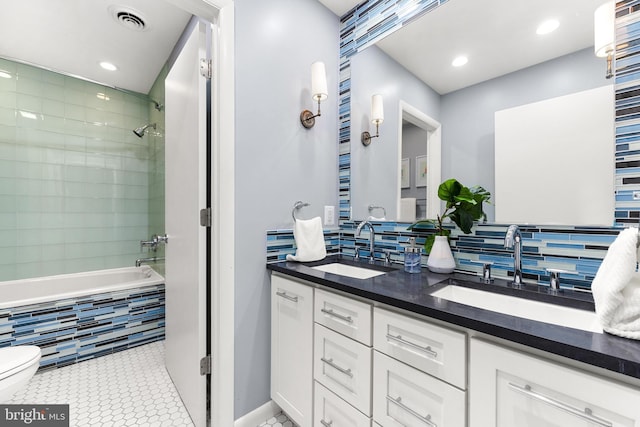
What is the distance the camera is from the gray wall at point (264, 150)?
1.38m

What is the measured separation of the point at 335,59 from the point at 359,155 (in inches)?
26.1

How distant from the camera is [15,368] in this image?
1304mm

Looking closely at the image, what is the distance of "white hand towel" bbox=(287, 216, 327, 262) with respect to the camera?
1.51m

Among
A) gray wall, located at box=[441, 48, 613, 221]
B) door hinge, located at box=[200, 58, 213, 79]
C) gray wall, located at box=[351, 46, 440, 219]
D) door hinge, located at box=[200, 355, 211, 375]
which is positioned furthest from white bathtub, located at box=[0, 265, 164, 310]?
gray wall, located at box=[441, 48, 613, 221]

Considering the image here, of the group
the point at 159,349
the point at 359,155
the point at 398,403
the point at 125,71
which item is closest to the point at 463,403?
the point at 398,403

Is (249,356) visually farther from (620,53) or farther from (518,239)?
(620,53)

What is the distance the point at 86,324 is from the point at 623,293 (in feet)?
9.69

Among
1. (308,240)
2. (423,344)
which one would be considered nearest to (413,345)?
(423,344)

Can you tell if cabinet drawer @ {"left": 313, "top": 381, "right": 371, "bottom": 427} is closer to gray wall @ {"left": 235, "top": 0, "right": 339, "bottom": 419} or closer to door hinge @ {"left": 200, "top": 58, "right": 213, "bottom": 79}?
gray wall @ {"left": 235, "top": 0, "right": 339, "bottom": 419}

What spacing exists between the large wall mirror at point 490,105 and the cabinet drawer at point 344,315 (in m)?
0.64

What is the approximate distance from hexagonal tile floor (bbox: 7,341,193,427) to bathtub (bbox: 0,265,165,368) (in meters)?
0.13

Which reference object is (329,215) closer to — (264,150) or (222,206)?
(264,150)

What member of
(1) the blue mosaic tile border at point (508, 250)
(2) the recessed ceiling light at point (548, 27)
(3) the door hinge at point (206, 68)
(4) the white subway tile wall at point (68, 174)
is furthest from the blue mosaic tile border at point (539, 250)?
(4) the white subway tile wall at point (68, 174)

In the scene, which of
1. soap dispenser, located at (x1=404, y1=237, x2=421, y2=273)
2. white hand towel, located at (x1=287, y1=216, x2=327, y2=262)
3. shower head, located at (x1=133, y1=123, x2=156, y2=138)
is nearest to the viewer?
soap dispenser, located at (x1=404, y1=237, x2=421, y2=273)
